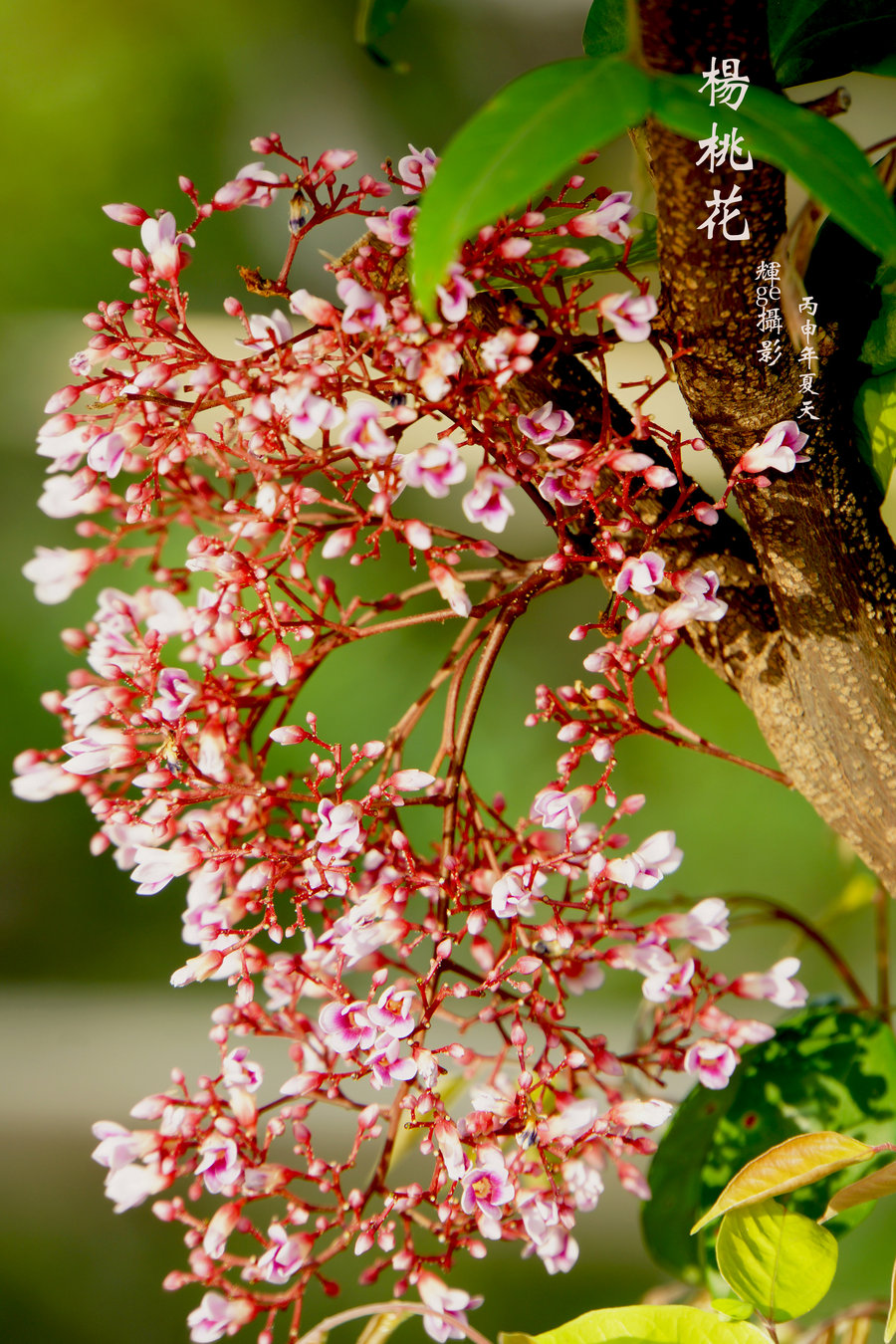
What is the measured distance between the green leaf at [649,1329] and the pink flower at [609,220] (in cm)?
46

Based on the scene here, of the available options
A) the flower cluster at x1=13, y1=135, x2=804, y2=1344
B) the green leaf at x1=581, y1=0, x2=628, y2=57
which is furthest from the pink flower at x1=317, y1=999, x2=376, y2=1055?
the green leaf at x1=581, y1=0, x2=628, y2=57

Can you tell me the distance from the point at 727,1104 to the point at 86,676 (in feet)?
1.47

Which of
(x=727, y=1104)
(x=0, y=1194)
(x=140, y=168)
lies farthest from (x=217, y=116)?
(x=0, y=1194)

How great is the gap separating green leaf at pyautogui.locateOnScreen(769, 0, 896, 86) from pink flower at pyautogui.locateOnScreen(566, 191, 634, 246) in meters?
0.13

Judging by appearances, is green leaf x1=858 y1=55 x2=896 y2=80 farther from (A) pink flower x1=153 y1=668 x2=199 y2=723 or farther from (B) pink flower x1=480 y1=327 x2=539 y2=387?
(A) pink flower x1=153 y1=668 x2=199 y2=723

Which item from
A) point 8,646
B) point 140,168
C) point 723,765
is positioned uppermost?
point 140,168

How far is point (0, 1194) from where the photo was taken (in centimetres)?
108

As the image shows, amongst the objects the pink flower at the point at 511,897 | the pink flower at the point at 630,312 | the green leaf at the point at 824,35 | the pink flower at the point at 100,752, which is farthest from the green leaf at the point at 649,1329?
the green leaf at the point at 824,35

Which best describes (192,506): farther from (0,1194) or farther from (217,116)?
(0,1194)

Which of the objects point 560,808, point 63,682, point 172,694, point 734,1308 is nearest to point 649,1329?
point 734,1308

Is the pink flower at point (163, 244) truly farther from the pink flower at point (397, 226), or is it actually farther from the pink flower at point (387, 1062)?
the pink flower at point (387, 1062)

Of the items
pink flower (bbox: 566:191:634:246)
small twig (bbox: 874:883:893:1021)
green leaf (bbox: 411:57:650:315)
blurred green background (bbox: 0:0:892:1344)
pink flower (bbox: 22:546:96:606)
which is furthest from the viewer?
blurred green background (bbox: 0:0:892:1344)

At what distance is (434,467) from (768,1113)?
0.43 meters

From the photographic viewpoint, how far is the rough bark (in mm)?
295
